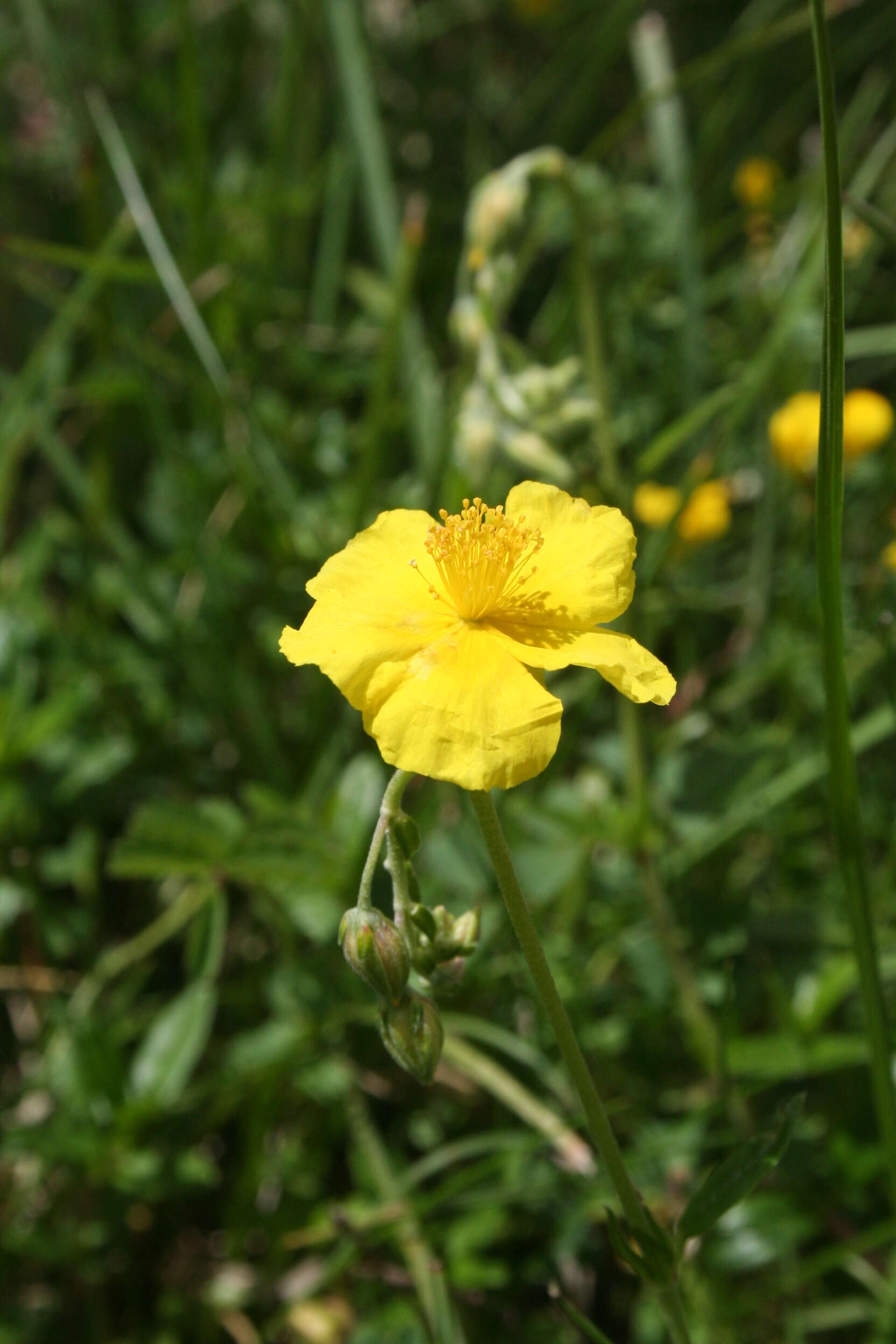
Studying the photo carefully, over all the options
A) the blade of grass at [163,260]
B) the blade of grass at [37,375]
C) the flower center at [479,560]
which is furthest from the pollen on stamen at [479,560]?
the blade of grass at [37,375]

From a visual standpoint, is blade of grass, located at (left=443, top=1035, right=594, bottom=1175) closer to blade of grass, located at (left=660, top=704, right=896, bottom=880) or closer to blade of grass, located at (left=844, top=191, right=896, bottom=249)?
blade of grass, located at (left=660, top=704, right=896, bottom=880)

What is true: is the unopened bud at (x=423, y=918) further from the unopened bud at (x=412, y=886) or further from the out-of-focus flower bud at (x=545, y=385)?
the out-of-focus flower bud at (x=545, y=385)

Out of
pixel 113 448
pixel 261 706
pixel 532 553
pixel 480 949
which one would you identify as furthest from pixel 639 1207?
pixel 113 448

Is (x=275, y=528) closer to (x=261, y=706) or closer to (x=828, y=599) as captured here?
(x=261, y=706)

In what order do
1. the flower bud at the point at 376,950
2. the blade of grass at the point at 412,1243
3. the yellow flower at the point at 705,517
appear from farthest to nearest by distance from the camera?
the yellow flower at the point at 705,517 → the blade of grass at the point at 412,1243 → the flower bud at the point at 376,950

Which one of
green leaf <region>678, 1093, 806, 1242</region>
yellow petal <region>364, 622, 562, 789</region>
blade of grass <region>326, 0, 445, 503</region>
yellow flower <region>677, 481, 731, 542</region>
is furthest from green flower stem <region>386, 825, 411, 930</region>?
blade of grass <region>326, 0, 445, 503</region>

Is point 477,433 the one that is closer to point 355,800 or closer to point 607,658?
point 355,800

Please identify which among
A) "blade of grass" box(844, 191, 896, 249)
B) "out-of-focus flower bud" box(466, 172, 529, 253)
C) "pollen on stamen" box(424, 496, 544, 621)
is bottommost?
"pollen on stamen" box(424, 496, 544, 621)
